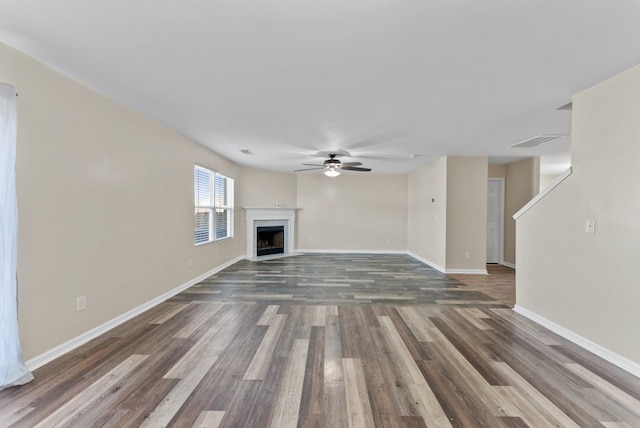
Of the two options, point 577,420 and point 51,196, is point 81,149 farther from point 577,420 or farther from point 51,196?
point 577,420

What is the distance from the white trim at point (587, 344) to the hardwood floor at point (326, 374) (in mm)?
77

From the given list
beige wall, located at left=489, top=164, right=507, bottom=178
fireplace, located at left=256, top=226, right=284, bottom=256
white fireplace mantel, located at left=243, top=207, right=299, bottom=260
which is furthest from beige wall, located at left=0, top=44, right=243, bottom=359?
beige wall, located at left=489, top=164, right=507, bottom=178

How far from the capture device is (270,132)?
3967mm

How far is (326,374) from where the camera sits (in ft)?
6.87

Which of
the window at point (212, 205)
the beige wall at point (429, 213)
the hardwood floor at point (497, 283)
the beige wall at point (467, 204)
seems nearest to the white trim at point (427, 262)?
the beige wall at point (429, 213)

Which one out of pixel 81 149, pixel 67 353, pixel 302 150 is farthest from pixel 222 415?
pixel 302 150

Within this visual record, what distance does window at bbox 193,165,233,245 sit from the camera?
496 centimetres

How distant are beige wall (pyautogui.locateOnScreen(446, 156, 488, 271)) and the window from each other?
4.85 m

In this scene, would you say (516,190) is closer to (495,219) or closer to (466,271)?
(495,219)

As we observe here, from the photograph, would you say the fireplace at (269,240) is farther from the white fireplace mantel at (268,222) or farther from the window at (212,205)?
the window at (212,205)

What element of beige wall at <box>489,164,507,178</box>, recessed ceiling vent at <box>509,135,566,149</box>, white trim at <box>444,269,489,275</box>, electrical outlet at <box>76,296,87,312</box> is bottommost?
white trim at <box>444,269,489,275</box>

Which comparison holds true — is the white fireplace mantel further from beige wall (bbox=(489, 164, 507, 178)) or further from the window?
beige wall (bbox=(489, 164, 507, 178))

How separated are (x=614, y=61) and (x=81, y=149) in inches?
185

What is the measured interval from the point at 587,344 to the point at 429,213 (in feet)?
13.7
